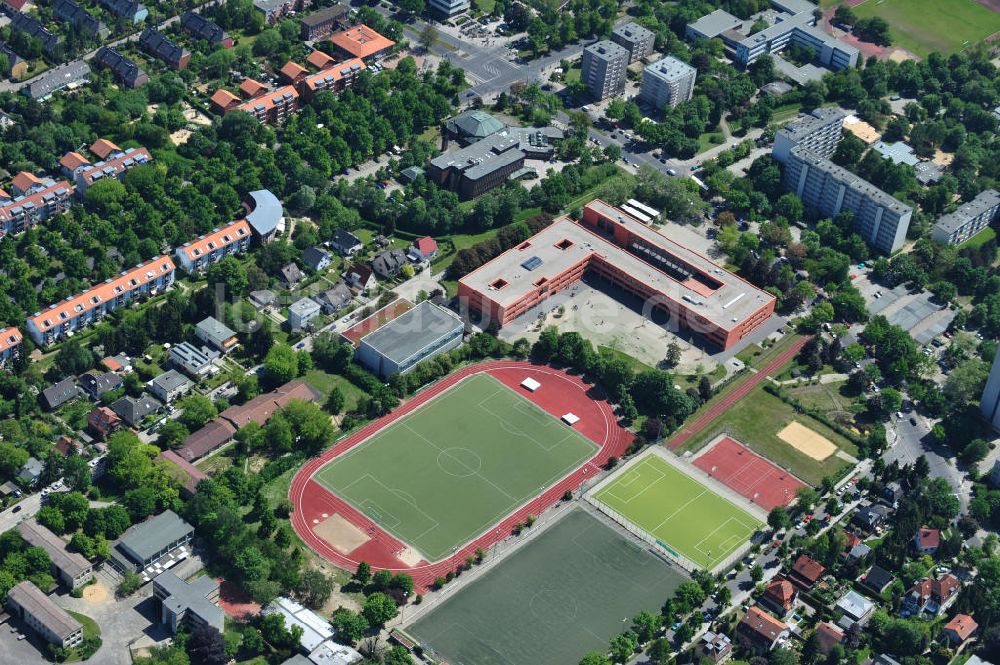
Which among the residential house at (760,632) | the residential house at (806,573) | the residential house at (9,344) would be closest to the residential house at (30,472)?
the residential house at (9,344)

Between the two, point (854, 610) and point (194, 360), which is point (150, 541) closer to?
point (194, 360)

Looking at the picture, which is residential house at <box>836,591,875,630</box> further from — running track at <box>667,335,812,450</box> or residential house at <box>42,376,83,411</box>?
residential house at <box>42,376,83,411</box>

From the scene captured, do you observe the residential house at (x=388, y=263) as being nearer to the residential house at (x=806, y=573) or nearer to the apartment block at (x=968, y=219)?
the residential house at (x=806, y=573)

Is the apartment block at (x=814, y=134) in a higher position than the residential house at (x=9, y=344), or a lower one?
higher

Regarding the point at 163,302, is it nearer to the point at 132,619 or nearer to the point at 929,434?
the point at 132,619

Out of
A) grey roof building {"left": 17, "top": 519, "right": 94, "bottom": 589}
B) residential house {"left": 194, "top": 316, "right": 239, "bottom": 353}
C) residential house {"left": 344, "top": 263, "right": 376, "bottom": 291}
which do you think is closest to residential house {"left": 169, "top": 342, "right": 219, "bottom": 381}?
residential house {"left": 194, "top": 316, "right": 239, "bottom": 353}
